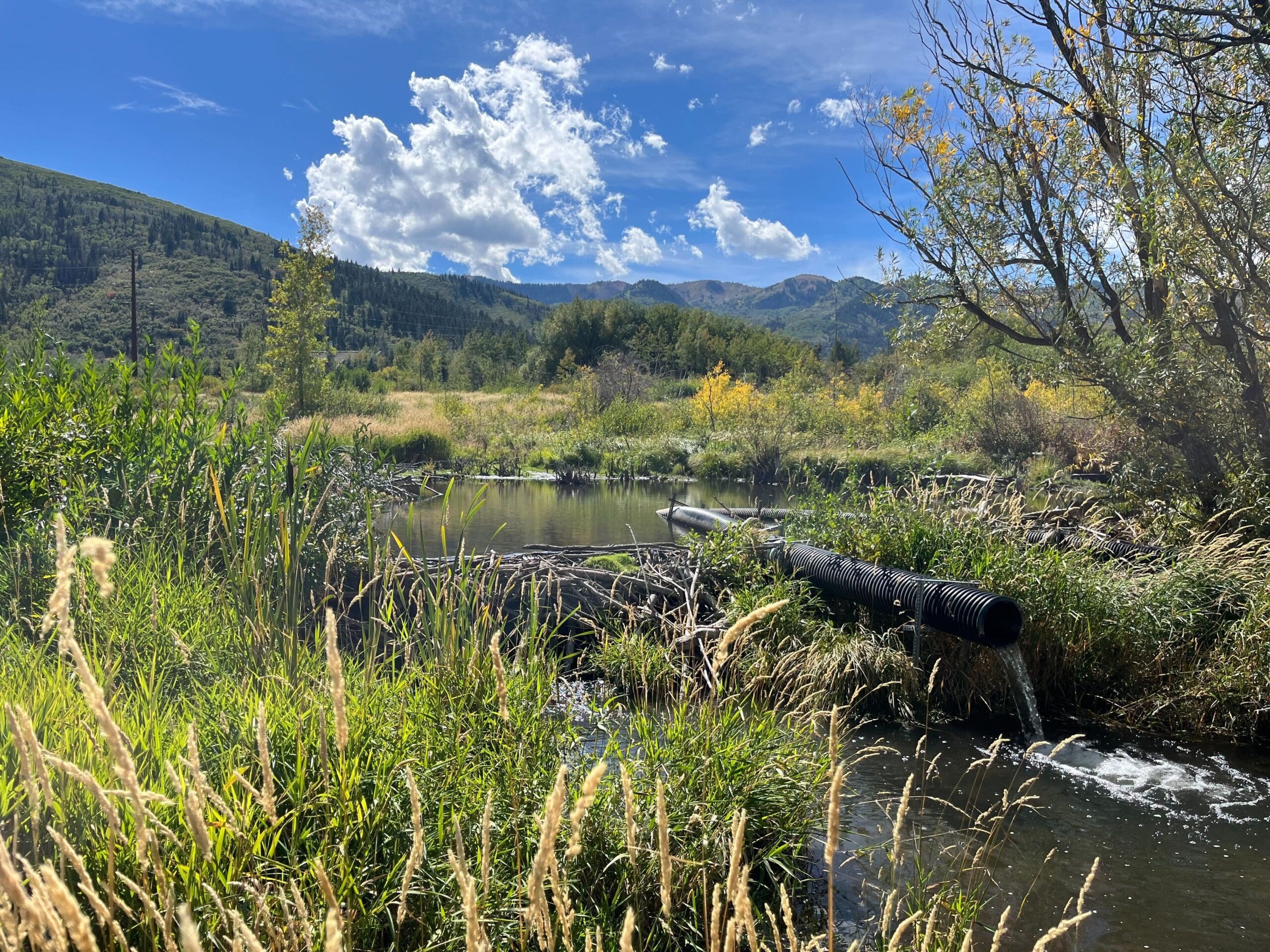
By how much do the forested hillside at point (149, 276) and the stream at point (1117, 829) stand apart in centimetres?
7653

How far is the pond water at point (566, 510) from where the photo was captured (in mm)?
12312

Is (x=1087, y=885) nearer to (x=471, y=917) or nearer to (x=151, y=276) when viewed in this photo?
(x=471, y=917)

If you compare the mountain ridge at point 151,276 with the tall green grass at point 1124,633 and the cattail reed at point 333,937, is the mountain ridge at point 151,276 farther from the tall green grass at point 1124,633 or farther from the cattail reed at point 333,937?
the cattail reed at point 333,937

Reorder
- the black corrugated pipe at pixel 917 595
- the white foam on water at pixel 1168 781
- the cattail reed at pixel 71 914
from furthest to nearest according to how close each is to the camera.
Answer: the black corrugated pipe at pixel 917 595 < the white foam on water at pixel 1168 781 < the cattail reed at pixel 71 914

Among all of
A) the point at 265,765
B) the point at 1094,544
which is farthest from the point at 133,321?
the point at 265,765

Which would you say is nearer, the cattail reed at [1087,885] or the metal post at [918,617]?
the cattail reed at [1087,885]

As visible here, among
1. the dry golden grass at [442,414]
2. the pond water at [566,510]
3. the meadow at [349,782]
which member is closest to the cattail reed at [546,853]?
the meadow at [349,782]

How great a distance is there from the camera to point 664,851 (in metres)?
1.02

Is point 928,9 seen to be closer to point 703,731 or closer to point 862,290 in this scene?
point 862,290

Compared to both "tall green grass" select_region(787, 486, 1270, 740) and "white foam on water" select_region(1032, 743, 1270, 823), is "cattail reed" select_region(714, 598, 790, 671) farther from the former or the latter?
"tall green grass" select_region(787, 486, 1270, 740)

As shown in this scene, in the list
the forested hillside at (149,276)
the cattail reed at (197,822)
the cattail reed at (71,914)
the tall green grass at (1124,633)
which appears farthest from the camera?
the forested hillside at (149,276)

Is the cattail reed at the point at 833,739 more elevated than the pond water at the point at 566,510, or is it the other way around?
the cattail reed at the point at 833,739

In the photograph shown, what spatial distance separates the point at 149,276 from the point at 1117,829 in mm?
115097

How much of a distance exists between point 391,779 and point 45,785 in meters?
1.44
